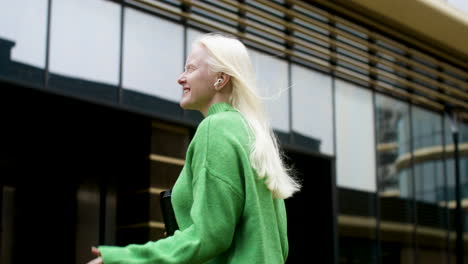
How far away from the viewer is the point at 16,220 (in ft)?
52.2

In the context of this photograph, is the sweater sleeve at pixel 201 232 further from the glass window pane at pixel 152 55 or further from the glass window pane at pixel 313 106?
the glass window pane at pixel 313 106

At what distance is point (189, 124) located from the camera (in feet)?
49.4

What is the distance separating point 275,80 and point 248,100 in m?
14.3

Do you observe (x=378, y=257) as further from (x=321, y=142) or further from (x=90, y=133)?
(x=90, y=133)

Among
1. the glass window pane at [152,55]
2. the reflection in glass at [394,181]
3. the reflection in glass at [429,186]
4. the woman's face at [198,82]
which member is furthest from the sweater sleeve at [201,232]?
the reflection in glass at [429,186]

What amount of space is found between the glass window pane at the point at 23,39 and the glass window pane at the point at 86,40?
0.21 meters

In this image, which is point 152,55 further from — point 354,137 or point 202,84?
point 202,84

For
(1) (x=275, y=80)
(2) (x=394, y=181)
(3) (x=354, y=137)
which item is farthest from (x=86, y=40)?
(2) (x=394, y=181)

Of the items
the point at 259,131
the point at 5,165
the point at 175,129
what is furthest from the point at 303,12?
the point at 259,131

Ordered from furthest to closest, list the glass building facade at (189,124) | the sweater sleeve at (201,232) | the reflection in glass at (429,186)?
the reflection in glass at (429,186)
the glass building facade at (189,124)
the sweater sleeve at (201,232)

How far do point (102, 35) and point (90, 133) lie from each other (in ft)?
7.22

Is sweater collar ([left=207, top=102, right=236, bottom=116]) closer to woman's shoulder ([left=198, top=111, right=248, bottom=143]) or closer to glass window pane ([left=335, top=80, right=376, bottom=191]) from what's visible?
woman's shoulder ([left=198, top=111, right=248, bottom=143])

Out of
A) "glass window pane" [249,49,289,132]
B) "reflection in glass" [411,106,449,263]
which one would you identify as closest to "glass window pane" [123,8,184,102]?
"glass window pane" [249,49,289,132]

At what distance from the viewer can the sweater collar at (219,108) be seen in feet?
8.51
